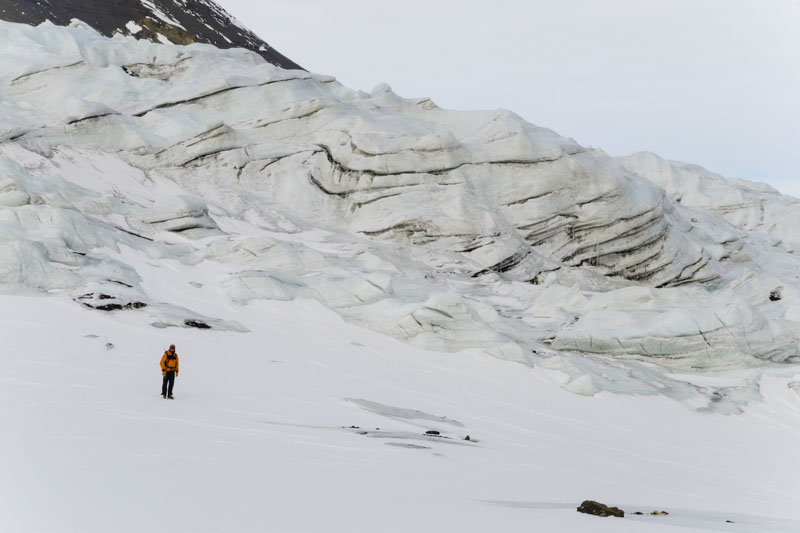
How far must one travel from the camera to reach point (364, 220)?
49531 mm

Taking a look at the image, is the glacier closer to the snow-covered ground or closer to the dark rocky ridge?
the snow-covered ground

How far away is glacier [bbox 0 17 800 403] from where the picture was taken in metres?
31.0

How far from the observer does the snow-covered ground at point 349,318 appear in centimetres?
1132

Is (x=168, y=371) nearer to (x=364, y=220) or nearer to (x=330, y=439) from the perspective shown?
(x=330, y=439)

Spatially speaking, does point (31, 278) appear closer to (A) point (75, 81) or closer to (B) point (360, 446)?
(B) point (360, 446)

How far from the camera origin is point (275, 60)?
121 meters

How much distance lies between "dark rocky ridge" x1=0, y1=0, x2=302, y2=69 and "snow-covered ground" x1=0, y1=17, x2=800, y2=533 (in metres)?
40.7

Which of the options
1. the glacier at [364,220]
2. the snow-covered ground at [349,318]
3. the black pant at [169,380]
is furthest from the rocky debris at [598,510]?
the glacier at [364,220]

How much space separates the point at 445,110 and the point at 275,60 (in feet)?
221

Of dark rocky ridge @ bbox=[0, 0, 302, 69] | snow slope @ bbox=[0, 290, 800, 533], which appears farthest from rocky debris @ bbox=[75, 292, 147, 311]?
dark rocky ridge @ bbox=[0, 0, 302, 69]

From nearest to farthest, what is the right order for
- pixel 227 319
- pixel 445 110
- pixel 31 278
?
pixel 31 278 → pixel 227 319 → pixel 445 110

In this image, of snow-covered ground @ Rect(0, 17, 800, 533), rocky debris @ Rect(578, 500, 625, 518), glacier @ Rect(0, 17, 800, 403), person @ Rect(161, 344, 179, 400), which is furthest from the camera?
glacier @ Rect(0, 17, 800, 403)

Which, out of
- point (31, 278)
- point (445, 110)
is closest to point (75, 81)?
point (445, 110)

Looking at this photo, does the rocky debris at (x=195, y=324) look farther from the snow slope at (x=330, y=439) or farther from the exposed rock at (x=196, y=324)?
the snow slope at (x=330, y=439)
